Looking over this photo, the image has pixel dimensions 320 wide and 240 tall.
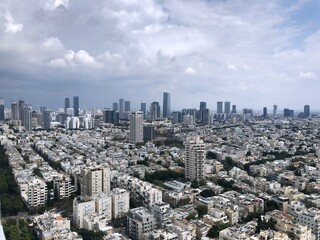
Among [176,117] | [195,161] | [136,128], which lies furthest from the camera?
[176,117]

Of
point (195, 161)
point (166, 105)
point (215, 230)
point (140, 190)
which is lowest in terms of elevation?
point (215, 230)

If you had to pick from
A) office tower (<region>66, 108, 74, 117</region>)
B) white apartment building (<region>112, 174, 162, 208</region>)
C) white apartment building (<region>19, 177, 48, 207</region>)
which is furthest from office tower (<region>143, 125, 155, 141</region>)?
white apartment building (<region>19, 177, 48, 207</region>)

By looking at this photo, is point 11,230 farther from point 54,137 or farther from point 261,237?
point 54,137

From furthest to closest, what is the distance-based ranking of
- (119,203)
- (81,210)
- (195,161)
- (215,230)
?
(195,161), (119,203), (81,210), (215,230)

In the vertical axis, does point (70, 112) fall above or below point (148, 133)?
above

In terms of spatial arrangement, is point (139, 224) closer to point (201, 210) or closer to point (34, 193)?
point (201, 210)

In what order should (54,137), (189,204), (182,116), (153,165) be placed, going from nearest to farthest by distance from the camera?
1. (189,204)
2. (153,165)
3. (54,137)
4. (182,116)

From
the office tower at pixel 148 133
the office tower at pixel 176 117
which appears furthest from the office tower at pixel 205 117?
the office tower at pixel 148 133

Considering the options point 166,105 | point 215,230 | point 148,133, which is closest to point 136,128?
point 148,133

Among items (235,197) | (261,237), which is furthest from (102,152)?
(261,237)
